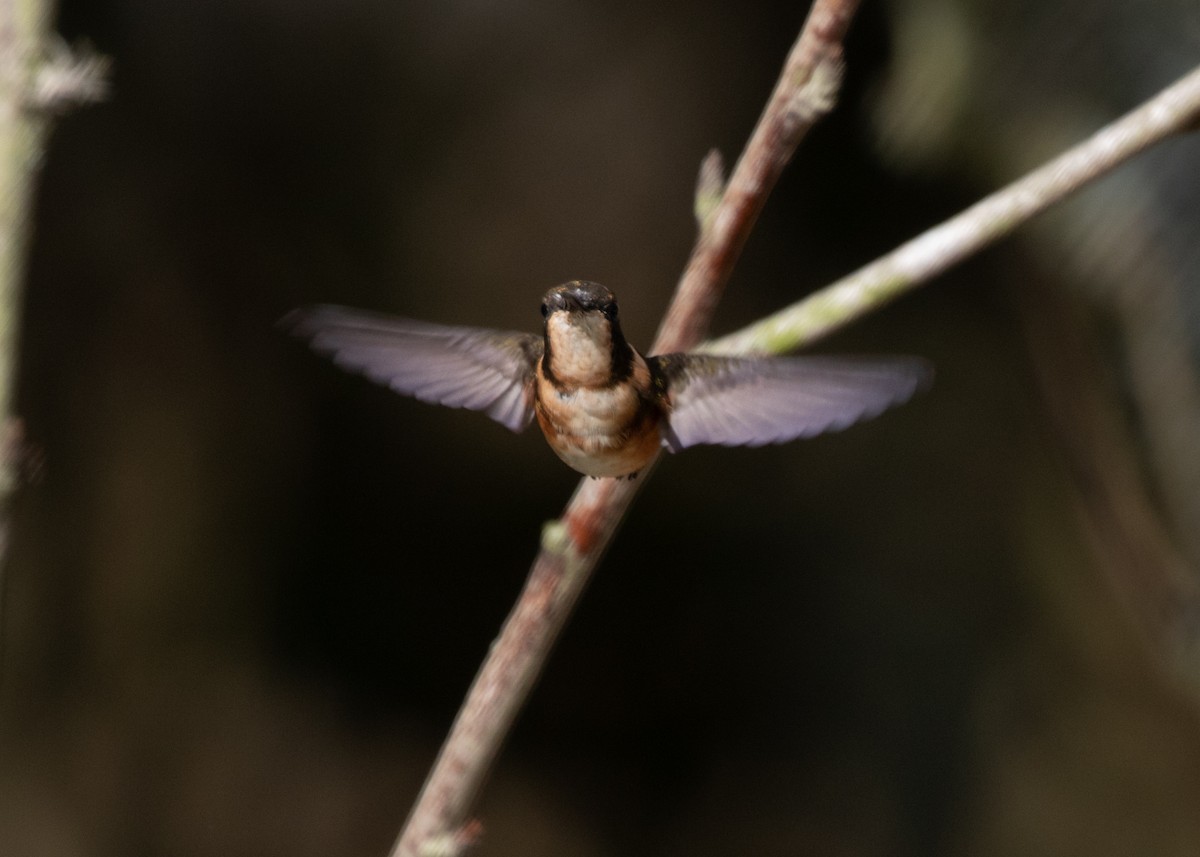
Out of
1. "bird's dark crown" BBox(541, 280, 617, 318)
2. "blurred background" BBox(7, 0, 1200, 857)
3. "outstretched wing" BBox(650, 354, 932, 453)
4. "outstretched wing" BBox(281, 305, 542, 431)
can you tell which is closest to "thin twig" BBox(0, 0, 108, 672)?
"outstretched wing" BBox(281, 305, 542, 431)

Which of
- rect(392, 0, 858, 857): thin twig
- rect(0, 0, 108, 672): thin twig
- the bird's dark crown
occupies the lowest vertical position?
rect(392, 0, 858, 857): thin twig

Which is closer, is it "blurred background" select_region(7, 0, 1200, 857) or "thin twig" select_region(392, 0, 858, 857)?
"thin twig" select_region(392, 0, 858, 857)

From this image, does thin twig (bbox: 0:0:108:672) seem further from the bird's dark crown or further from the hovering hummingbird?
the bird's dark crown

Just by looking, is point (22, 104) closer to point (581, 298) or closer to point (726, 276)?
point (581, 298)

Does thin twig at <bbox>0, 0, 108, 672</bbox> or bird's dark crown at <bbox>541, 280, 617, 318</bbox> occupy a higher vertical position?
thin twig at <bbox>0, 0, 108, 672</bbox>

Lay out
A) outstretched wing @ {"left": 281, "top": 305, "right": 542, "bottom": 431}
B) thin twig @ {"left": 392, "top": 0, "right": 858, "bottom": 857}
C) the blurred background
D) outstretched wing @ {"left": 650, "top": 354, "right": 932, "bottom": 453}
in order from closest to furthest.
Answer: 1. outstretched wing @ {"left": 650, "top": 354, "right": 932, "bottom": 453}
2. outstretched wing @ {"left": 281, "top": 305, "right": 542, "bottom": 431}
3. thin twig @ {"left": 392, "top": 0, "right": 858, "bottom": 857}
4. the blurred background

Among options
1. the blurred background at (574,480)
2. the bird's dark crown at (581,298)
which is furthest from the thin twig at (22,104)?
the blurred background at (574,480)

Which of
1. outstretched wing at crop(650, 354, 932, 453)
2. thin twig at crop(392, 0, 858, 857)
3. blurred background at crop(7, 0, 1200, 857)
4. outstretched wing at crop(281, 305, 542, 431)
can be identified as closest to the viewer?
outstretched wing at crop(650, 354, 932, 453)
